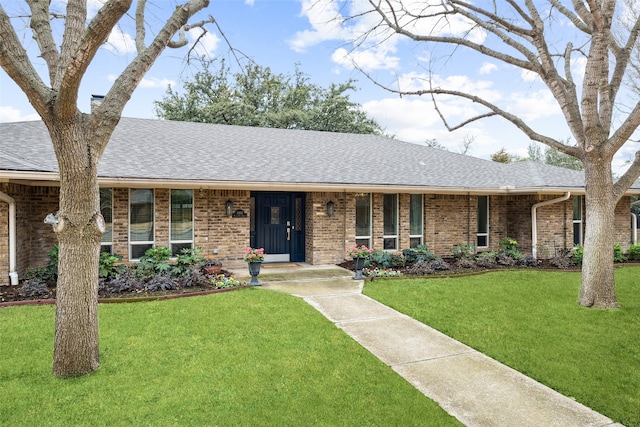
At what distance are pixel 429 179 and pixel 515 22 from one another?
502 centimetres

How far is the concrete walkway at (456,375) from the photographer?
340cm

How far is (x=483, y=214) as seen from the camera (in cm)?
1289

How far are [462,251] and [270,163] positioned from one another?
6.25 m

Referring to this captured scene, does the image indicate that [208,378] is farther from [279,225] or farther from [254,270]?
[279,225]

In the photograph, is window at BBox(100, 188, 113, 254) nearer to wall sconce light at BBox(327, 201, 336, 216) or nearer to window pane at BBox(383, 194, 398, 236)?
wall sconce light at BBox(327, 201, 336, 216)

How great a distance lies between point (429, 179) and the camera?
38.7ft

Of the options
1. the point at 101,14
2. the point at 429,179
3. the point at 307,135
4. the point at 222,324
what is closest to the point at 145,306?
the point at 222,324

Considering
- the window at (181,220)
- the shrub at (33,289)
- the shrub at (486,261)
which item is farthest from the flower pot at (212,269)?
the shrub at (486,261)

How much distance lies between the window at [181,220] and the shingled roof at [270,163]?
0.77 metres

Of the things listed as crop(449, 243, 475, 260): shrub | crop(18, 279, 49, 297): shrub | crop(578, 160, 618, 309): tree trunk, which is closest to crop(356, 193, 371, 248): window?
crop(449, 243, 475, 260): shrub

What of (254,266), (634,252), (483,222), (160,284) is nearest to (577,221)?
(634,252)

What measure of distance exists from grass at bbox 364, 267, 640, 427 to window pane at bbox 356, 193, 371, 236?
2864 mm

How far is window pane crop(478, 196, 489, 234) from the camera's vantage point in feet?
42.1

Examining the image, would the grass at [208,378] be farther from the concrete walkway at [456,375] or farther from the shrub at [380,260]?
the shrub at [380,260]
